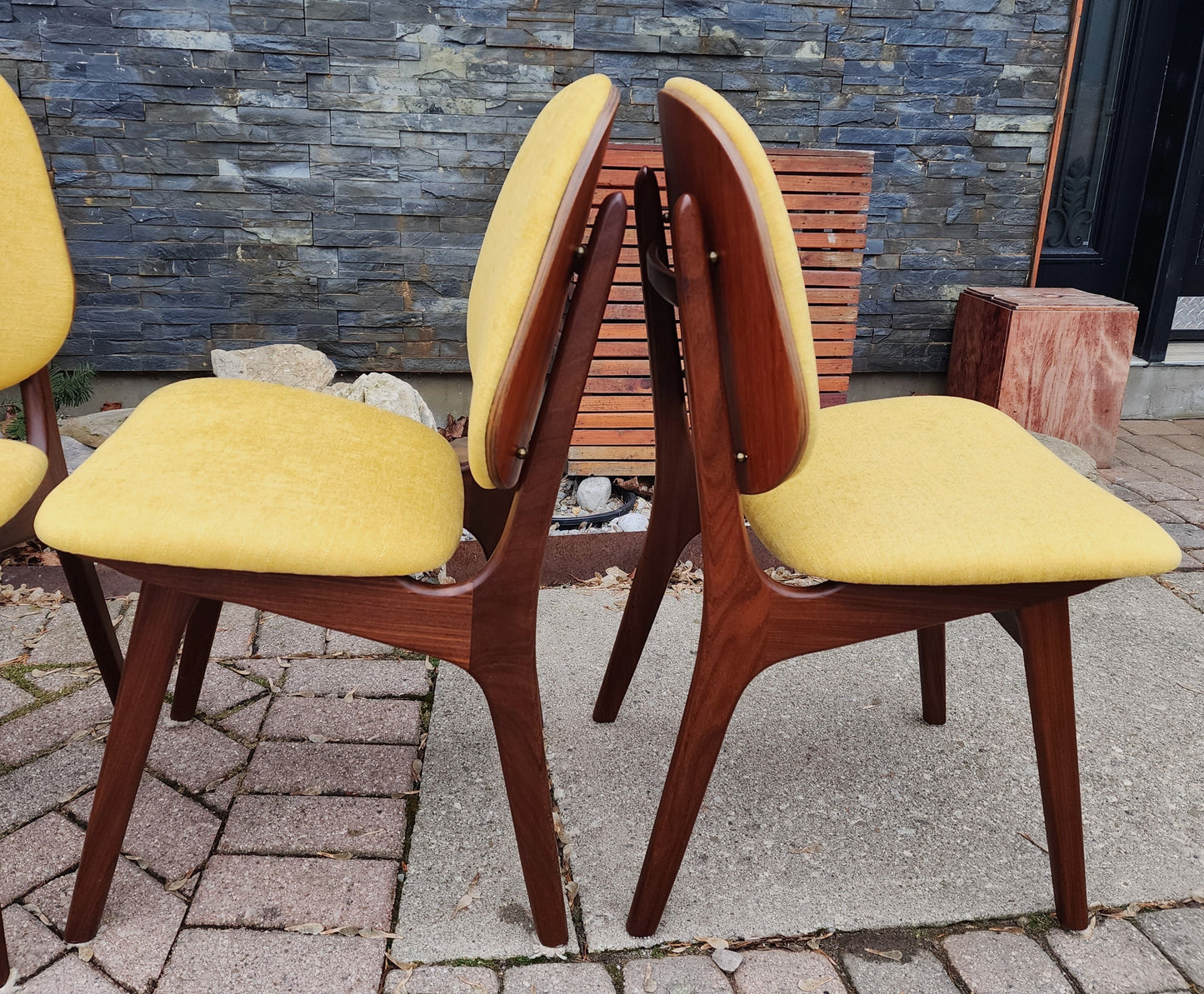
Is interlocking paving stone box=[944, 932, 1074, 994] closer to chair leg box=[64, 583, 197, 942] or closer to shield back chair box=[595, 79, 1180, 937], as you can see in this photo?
shield back chair box=[595, 79, 1180, 937]

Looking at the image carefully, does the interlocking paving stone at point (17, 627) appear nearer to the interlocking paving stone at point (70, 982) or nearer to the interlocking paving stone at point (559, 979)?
the interlocking paving stone at point (70, 982)

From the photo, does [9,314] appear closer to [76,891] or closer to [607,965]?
[76,891]

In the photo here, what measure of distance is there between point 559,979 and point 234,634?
120 centimetres

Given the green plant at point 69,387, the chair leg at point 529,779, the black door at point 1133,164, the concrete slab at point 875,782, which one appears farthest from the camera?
the black door at point 1133,164

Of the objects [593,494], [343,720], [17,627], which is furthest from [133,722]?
[593,494]

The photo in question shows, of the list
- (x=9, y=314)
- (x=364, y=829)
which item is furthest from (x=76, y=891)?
(x=9, y=314)

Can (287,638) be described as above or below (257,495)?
below

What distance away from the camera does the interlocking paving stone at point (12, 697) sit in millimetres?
1828

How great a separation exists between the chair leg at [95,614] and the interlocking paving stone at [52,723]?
3.8 inches

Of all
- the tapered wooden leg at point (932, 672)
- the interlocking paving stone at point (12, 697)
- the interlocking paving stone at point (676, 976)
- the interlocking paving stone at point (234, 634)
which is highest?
the tapered wooden leg at point (932, 672)

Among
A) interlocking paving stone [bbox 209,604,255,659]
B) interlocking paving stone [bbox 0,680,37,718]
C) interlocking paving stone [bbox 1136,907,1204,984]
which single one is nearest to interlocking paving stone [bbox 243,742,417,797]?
interlocking paving stone [bbox 209,604,255,659]

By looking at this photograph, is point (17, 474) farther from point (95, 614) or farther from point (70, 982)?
point (70, 982)

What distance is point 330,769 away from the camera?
5.54 feet

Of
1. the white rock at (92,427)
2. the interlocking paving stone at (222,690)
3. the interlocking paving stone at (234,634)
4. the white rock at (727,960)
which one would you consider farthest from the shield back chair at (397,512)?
the white rock at (92,427)
